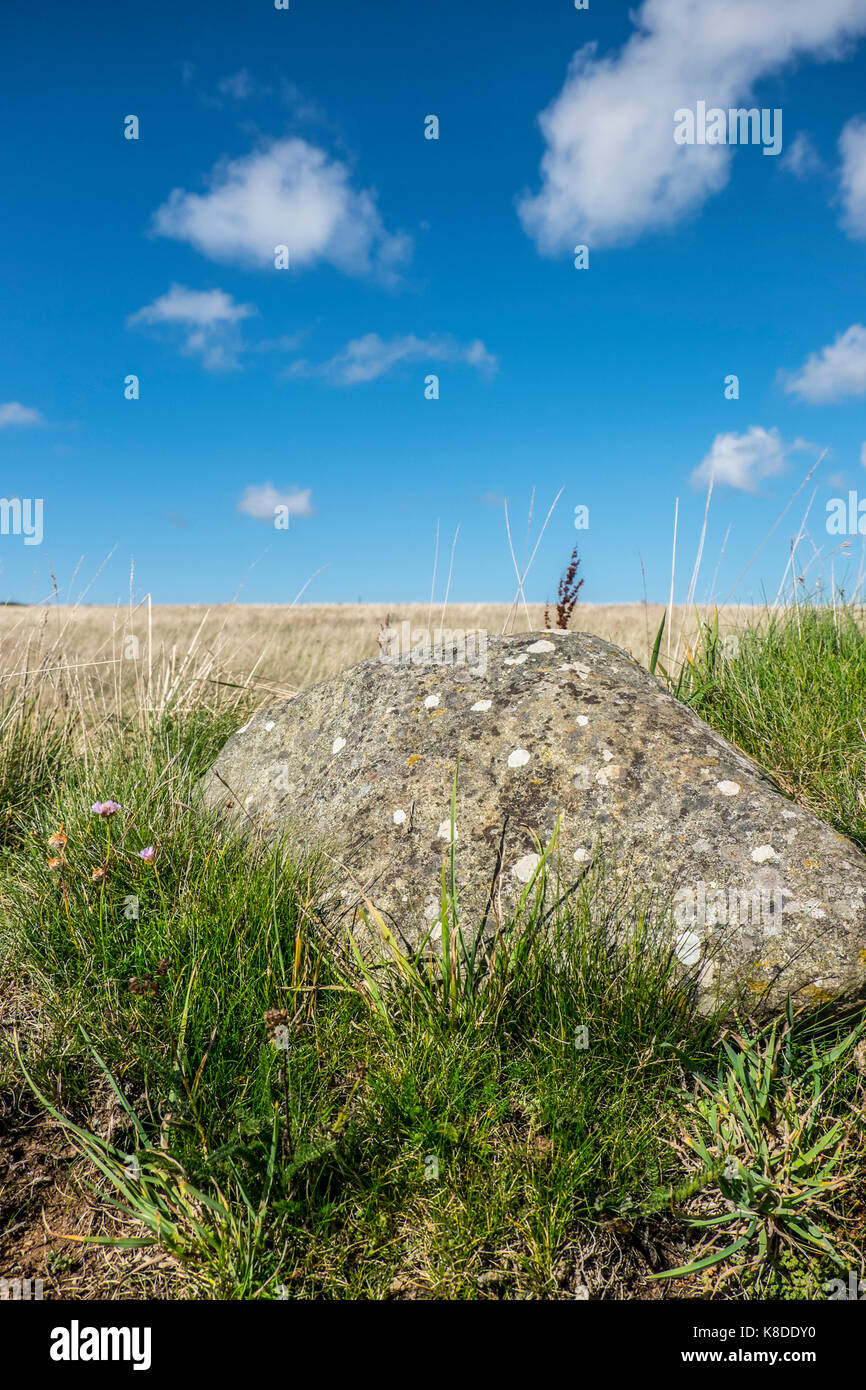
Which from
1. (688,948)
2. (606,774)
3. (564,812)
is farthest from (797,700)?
(688,948)

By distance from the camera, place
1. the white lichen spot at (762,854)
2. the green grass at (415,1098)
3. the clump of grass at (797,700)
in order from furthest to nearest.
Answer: the clump of grass at (797,700) < the white lichen spot at (762,854) < the green grass at (415,1098)

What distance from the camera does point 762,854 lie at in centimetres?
268

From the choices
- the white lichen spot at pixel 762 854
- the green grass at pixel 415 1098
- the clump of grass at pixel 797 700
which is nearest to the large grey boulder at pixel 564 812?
the white lichen spot at pixel 762 854

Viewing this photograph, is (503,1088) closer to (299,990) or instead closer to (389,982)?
(389,982)

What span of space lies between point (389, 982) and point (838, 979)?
4.95 feet

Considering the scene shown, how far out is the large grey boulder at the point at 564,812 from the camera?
2562 millimetres

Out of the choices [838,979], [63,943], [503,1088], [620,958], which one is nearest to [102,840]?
[63,943]

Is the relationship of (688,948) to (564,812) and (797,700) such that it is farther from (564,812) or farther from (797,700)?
(797,700)

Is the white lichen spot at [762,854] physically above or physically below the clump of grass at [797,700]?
below

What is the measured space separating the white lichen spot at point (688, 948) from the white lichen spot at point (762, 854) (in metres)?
0.35

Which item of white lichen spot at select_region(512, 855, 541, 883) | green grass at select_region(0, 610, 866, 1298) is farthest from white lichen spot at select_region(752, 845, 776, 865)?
white lichen spot at select_region(512, 855, 541, 883)

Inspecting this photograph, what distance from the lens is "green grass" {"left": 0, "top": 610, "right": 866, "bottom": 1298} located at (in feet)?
6.76

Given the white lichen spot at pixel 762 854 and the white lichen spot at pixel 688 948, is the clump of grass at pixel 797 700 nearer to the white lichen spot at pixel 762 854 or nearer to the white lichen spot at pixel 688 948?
the white lichen spot at pixel 762 854

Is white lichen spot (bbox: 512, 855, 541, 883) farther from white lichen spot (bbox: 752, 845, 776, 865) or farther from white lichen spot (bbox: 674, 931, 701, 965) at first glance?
white lichen spot (bbox: 752, 845, 776, 865)
